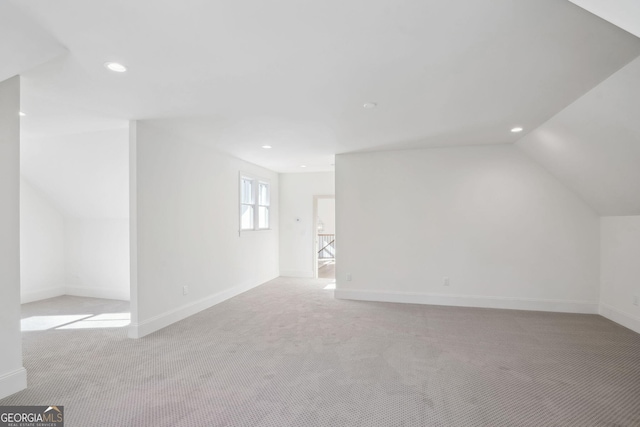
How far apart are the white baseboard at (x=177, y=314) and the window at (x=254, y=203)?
51.8 inches

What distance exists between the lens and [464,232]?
5.03m

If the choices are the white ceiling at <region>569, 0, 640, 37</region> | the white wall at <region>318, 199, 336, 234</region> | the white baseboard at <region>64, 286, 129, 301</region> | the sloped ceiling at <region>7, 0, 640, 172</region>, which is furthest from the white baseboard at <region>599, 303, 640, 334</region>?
the white wall at <region>318, 199, 336, 234</region>

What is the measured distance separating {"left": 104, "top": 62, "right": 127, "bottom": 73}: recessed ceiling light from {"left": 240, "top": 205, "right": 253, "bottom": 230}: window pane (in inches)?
151

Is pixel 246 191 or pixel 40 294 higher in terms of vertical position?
pixel 246 191

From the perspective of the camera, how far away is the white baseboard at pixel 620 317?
12.5 ft

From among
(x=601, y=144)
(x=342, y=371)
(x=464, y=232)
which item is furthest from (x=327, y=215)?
(x=342, y=371)

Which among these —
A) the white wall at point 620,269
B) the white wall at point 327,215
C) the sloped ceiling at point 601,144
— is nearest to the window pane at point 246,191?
the sloped ceiling at point 601,144

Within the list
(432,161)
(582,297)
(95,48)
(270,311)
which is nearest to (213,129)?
(95,48)

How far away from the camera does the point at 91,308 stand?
493 cm

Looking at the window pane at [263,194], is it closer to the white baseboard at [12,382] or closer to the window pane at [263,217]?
the window pane at [263,217]

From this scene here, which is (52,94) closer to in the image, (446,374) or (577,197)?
(446,374)

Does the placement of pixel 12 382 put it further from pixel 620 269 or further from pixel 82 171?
pixel 620 269

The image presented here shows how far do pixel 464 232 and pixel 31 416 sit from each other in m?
5.29

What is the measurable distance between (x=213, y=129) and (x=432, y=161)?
3.42 meters
